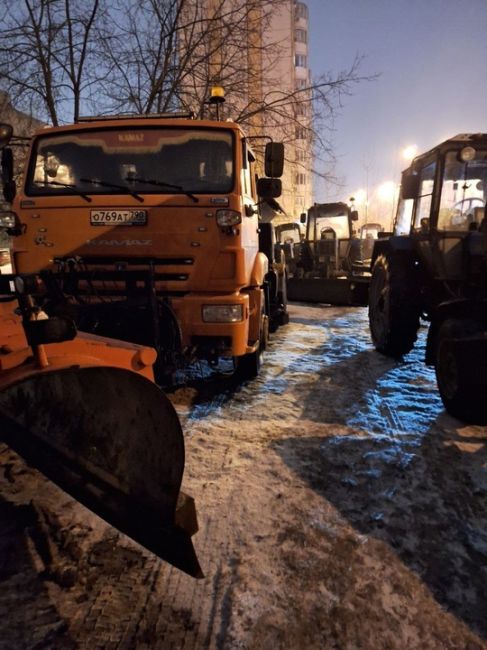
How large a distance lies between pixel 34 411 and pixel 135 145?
324cm

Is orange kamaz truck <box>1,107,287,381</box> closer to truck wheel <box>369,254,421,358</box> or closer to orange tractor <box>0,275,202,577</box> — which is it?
orange tractor <box>0,275,202,577</box>

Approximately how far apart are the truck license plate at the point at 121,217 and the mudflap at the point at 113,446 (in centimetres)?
249

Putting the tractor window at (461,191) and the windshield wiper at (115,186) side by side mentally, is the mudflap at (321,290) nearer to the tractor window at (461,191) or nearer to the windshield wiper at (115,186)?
the tractor window at (461,191)

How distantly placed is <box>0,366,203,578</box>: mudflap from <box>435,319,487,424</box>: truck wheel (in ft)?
9.13

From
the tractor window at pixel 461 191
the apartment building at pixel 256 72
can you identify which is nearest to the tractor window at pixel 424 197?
the tractor window at pixel 461 191

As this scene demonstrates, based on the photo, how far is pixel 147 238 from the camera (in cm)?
407

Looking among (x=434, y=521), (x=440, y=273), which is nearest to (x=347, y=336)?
(x=440, y=273)

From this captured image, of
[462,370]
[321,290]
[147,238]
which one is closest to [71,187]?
[147,238]

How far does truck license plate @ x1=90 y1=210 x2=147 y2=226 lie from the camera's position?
405 cm

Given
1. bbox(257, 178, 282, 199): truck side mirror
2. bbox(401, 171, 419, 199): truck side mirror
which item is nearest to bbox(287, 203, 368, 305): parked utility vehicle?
bbox(401, 171, 419, 199): truck side mirror

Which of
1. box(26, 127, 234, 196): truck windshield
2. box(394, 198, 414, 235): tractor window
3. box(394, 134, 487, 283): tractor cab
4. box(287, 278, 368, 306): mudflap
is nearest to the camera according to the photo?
box(26, 127, 234, 196): truck windshield

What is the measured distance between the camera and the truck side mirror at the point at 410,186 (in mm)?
5980

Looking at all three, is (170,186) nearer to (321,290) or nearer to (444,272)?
(444,272)

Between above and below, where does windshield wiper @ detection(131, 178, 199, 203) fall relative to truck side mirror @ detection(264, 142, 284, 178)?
below
